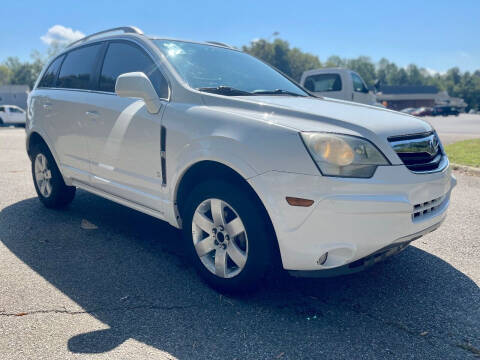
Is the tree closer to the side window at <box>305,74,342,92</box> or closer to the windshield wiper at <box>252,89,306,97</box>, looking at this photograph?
the side window at <box>305,74,342,92</box>

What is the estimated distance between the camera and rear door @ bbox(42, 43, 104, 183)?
4.01 m

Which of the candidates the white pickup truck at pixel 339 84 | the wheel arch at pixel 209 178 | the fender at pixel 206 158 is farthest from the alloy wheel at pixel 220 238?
the white pickup truck at pixel 339 84

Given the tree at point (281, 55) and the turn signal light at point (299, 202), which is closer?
the turn signal light at point (299, 202)

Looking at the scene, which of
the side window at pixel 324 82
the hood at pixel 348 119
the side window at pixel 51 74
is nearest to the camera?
the hood at pixel 348 119

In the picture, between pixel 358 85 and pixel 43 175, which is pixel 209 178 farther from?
pixel 358 85

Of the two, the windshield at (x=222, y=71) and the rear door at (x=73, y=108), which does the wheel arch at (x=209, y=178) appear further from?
the rear door at (x=73, y=108)

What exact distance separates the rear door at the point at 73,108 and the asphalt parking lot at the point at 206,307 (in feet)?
2.48

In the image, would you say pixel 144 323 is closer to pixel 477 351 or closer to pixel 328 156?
pixel 328 156

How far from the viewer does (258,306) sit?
2754 millimetres

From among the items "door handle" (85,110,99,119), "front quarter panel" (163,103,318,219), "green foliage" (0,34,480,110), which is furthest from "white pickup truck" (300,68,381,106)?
"green foliage" (0,34,480,110)

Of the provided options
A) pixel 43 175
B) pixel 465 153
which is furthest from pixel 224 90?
pixel 465 153

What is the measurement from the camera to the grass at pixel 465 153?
7652mm

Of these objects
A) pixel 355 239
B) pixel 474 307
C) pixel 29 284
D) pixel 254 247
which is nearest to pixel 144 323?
pixel 254 247

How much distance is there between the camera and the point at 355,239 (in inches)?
92.7
